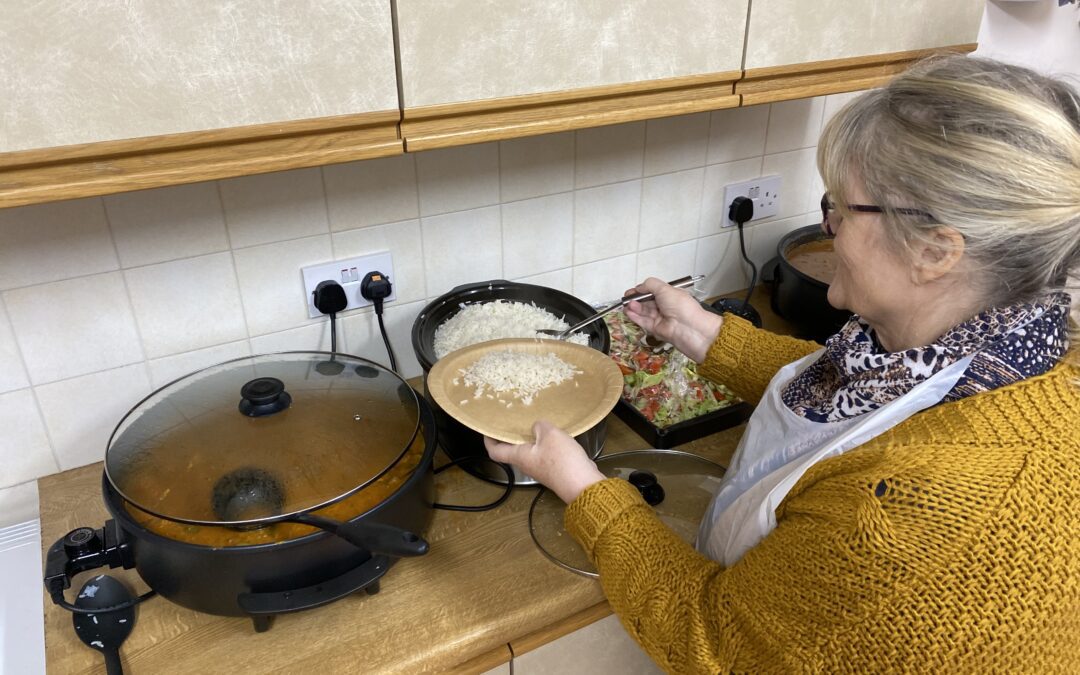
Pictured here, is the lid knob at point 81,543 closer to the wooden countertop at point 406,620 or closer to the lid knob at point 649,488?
the wooden countertop at point 406,620

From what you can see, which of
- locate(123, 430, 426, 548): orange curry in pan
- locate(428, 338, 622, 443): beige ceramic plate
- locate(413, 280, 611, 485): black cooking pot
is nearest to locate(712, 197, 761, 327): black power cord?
locate(413, 280, 611, 485): black cooking pot

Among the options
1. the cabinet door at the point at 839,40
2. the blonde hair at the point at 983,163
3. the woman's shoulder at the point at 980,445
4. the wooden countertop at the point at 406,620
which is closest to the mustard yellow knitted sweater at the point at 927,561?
the woman's shoulder at the point at 980,445

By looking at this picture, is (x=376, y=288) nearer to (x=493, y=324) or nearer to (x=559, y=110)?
(x=493, y=324)

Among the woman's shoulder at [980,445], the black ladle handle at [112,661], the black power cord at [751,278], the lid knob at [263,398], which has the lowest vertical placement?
the black ladle handle at [112,661]

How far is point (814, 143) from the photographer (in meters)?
1.69

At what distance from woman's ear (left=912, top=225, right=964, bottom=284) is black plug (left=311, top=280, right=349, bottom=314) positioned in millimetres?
882

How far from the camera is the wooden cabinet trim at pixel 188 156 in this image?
71cm

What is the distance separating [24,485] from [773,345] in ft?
4.01

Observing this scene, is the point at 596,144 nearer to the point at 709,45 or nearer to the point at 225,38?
the point at 709,45

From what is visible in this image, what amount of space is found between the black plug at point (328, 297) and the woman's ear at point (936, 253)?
0.88m

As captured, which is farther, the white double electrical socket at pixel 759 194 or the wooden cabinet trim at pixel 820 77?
the white double electrical socket at pixel 759 194

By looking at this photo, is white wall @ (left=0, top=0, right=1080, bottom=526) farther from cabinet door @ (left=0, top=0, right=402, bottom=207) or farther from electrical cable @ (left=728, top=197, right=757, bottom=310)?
cabinet door @ (left=0, top=0, right=402, bottom=207)

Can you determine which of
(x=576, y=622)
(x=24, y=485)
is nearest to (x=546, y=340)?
(x=576, y=622)

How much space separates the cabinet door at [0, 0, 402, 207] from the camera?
672mm
